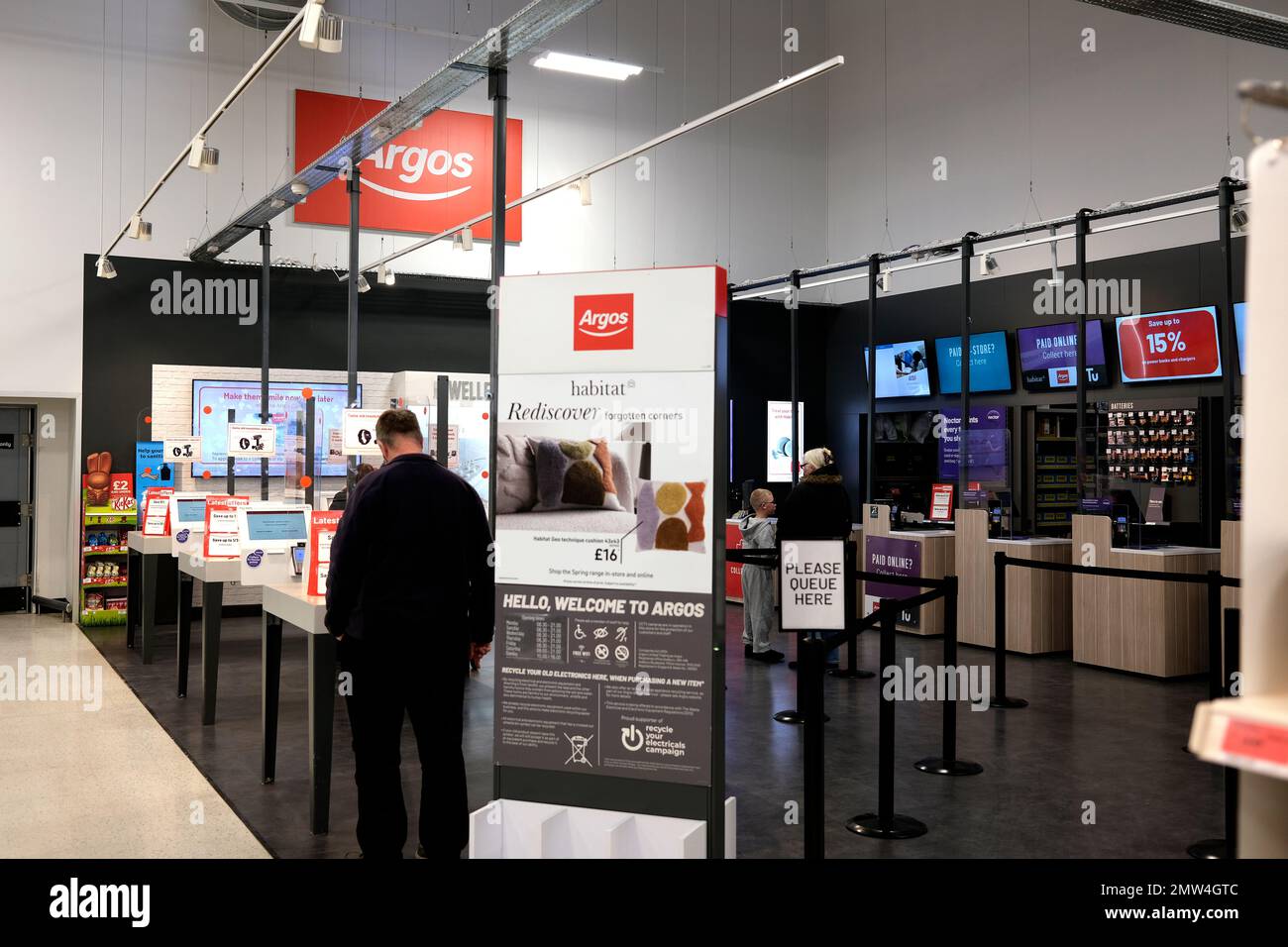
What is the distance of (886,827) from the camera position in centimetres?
473

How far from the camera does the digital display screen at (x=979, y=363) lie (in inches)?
500

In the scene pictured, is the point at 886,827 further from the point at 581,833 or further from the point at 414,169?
the point at 414,169

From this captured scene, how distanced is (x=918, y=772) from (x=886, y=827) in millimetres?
1016

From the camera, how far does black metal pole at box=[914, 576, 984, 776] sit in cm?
566

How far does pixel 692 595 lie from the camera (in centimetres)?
350

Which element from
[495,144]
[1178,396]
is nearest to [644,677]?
[495,144]

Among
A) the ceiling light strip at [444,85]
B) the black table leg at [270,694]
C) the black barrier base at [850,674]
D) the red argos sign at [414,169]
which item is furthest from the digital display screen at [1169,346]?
the black table leg at [270,694]

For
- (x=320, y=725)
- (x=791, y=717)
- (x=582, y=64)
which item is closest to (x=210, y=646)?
(x=320, y=725)

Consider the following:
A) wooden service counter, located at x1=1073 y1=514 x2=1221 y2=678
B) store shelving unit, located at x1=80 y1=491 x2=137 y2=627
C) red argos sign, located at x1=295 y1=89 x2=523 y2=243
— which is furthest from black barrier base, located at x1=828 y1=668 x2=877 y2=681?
red argos sign, located at x1=295 y1=89 x2=523 y2=243

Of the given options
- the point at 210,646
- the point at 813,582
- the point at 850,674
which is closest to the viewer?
the point at 813,582

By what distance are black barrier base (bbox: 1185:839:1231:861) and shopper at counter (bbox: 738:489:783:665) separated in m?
4.37

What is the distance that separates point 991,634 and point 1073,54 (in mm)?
7009

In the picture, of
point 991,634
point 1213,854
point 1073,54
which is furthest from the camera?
point 1073,54

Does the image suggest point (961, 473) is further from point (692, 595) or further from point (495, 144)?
point (692, 595)
